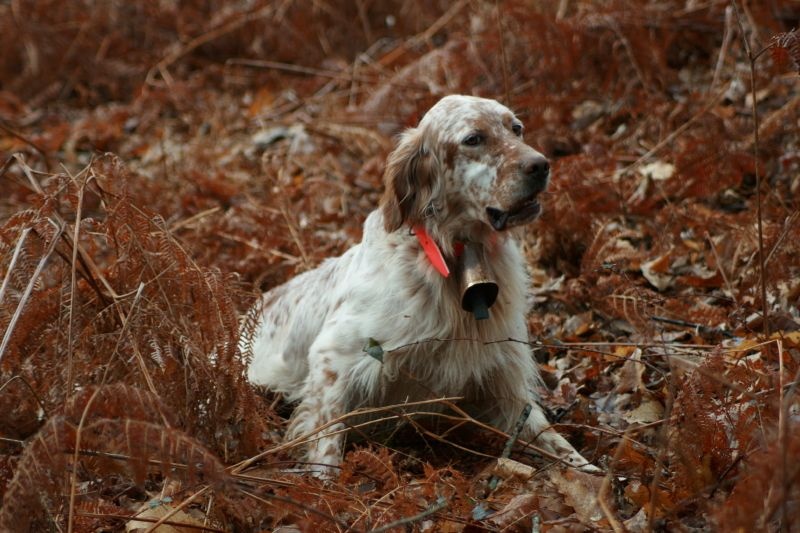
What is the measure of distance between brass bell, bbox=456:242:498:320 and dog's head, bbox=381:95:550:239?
150mm

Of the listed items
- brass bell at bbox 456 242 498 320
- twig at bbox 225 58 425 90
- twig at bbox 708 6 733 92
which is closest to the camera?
brass bell at bbox 456 242 498 320

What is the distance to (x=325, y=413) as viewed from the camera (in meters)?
3.74

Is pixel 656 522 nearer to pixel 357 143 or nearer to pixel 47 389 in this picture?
pixel 47 389

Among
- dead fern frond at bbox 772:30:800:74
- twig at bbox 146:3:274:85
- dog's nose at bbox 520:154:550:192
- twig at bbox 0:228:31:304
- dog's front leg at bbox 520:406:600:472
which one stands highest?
twig at bbox 146:3:274:85

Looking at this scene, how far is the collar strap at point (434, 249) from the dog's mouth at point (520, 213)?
0.82 feet

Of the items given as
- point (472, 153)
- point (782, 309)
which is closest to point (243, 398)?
point (472, 153)

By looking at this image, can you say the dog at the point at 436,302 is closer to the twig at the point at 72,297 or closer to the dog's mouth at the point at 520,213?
the dog's mouth at the point at 520,213

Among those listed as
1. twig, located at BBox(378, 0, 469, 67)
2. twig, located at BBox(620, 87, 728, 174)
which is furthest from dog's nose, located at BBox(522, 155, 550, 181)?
twig, located at BBox(378, 0, 469, 67)

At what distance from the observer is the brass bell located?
137 inches

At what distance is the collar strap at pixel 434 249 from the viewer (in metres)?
3.51

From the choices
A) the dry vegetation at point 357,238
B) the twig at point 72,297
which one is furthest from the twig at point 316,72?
the twig at point 72,297

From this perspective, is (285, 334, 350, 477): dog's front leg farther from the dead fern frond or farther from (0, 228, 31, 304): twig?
the dead fern frond

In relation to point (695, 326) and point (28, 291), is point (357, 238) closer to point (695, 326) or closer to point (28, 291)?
point (695, 326)

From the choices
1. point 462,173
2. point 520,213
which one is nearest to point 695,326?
point 520,213
